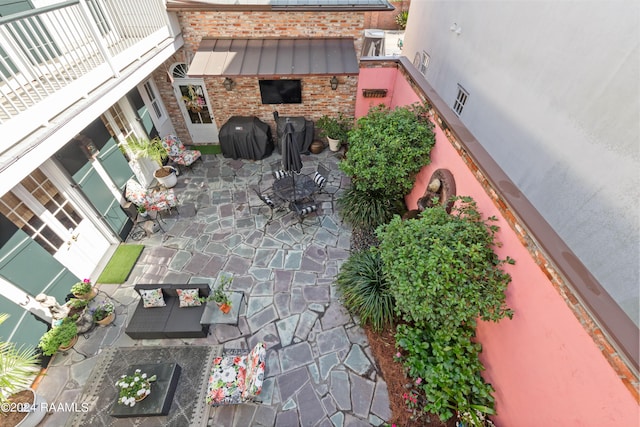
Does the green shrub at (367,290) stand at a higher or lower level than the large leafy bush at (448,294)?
lower

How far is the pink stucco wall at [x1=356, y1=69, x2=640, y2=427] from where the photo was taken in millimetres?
2928

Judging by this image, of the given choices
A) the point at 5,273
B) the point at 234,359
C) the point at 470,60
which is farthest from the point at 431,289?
the point at 470,60

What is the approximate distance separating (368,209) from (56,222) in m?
7.47

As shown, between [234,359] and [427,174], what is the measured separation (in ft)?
20.3

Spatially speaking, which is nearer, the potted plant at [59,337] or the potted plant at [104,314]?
the potted plant at [59,337]

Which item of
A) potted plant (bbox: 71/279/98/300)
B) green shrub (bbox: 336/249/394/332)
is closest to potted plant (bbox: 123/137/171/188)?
potted plant (bbox: 71/279/98/300)

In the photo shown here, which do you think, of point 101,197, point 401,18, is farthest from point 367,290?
point 401,18

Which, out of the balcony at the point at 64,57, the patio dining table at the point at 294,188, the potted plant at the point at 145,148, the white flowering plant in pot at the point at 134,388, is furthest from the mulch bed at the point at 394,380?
the potted plant at the point at 145,148

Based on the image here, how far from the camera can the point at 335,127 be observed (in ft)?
34.4

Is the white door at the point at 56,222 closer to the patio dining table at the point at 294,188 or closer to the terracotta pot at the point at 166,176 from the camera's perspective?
the terracotta pot at the point at 166,176

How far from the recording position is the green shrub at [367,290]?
5.93 meters

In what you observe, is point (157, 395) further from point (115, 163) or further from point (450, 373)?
point (115, 163)

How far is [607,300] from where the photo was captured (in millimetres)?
3029

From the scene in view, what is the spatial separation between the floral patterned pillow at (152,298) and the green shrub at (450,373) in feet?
17.3
